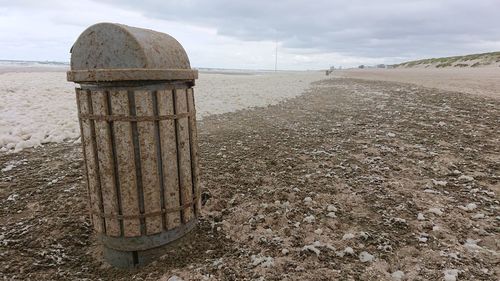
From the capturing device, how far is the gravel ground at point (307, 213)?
10.0 feet

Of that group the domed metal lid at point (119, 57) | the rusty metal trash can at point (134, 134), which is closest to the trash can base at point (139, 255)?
the rusty metal trash can at point (134, 134)

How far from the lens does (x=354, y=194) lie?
449cm

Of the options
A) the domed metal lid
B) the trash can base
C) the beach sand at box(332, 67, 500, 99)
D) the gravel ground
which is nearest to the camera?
the domed metal lid

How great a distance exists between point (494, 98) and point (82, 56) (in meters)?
13.9

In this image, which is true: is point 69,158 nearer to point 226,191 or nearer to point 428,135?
point 226,191

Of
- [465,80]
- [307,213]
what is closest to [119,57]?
[307,213]

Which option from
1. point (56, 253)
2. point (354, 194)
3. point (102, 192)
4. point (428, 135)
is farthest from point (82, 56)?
point (428, 135)

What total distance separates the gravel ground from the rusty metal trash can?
1.33ft

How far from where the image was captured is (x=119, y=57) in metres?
2.96

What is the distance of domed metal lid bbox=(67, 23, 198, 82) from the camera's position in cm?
286

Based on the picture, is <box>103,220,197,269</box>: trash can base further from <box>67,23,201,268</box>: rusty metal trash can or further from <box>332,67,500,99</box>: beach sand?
<box>332,67,500,99</box>: beach sand

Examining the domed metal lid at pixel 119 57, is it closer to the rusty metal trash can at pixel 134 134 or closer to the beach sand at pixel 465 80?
the rusty metal trash can at pixel 134 134

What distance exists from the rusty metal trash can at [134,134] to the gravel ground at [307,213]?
1.33ft

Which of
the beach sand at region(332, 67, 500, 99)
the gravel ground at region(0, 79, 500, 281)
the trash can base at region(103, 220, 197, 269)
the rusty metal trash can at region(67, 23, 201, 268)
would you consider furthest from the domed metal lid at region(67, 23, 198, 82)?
the beach sand at region(332, 67, 500, 99)
